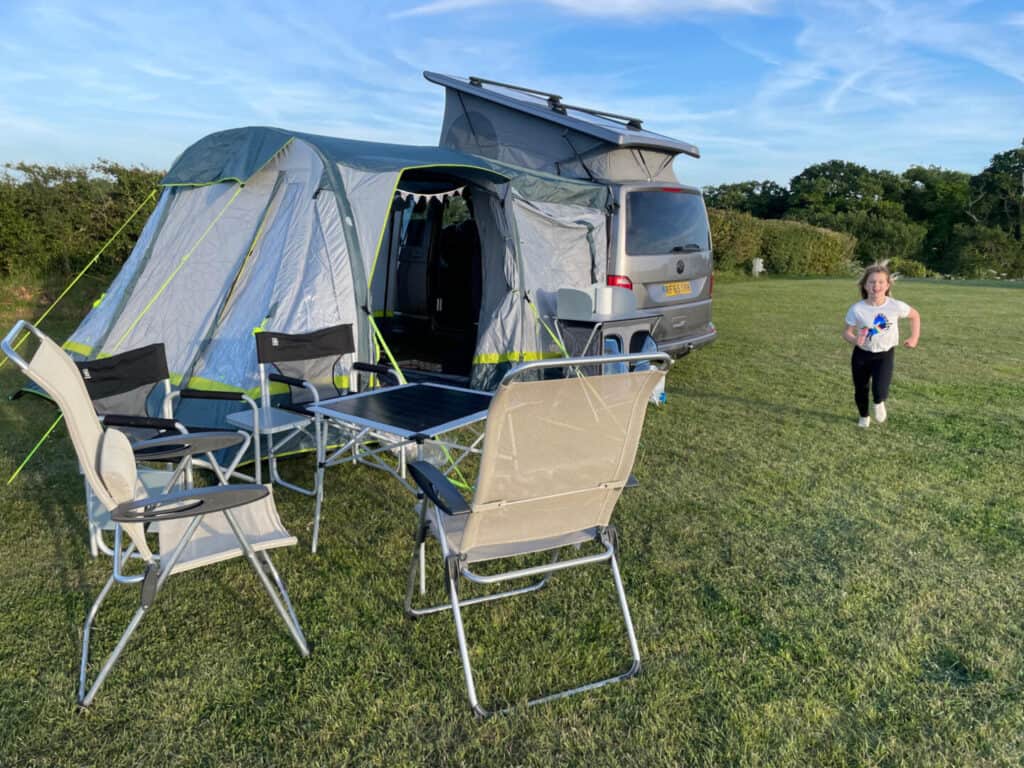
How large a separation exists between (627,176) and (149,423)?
4.97 meters

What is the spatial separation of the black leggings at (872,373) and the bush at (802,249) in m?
18.1

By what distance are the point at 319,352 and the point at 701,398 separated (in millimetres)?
3513

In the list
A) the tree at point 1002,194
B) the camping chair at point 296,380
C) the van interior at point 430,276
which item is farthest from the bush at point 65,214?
the tree at point 1002,194

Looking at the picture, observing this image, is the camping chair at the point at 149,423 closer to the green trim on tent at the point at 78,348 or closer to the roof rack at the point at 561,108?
the green trim on tent at the point at 78,348

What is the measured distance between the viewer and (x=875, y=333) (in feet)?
17.2

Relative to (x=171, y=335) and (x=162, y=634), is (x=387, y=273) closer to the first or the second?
(x=171, y=335)

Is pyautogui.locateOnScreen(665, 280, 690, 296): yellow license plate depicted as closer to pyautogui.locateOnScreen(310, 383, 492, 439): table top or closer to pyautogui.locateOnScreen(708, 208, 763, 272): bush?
pyautogui.locateOnScreen(310, 383, 492, 439): table top

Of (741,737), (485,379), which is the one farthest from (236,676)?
(485,379)

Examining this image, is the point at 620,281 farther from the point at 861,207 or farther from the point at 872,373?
the point at 861,207

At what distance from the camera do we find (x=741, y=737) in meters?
2.14

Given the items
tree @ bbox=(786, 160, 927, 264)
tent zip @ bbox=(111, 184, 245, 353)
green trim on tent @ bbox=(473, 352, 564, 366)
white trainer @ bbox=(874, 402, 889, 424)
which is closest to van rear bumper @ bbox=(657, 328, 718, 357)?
green trim on tent @ bbox=(473, 352, 564, 366)

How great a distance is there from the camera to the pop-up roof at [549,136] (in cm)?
656

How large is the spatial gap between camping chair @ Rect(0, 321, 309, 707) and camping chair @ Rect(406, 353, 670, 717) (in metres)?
0.62

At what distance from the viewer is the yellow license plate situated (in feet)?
21.0
